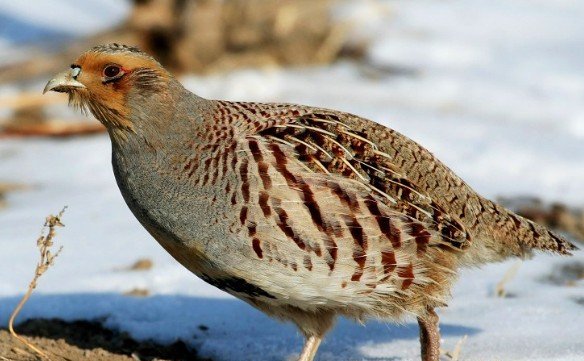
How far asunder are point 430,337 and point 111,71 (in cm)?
186

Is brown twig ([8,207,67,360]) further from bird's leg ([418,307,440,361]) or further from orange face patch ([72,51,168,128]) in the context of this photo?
bird's leg ([418,307,440,361])

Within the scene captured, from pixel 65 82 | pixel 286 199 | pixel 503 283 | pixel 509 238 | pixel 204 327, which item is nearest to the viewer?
pixel 286 199

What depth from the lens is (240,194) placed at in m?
4.09

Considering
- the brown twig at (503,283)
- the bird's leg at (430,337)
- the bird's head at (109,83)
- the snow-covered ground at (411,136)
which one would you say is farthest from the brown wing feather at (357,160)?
the brown twig at (503,283)

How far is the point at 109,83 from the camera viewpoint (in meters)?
4.27

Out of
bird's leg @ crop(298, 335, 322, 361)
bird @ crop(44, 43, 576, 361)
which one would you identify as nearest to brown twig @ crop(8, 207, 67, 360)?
bird @ crop(44, 43, 576, 361)

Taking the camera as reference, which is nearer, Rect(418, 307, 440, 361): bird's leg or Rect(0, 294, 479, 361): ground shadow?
Rect(418, 307, 440, 361): bird's leg

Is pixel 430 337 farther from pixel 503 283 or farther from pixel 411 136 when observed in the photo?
pixel 411 136

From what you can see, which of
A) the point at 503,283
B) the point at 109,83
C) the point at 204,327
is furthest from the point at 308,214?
the point at 503,283

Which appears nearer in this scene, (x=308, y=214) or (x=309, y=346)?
(x=308, y=214)

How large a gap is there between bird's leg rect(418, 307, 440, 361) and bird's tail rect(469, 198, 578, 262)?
35 centimetres

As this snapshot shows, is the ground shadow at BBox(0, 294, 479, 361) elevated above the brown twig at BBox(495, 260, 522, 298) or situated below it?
below

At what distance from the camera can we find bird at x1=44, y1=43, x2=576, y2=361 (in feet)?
13.4

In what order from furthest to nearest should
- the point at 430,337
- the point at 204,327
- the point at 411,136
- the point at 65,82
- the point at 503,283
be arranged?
the point at 411,136 < the point at 503,283 < the point at 204,327 < the point at 430,337 < the point at 65,82
